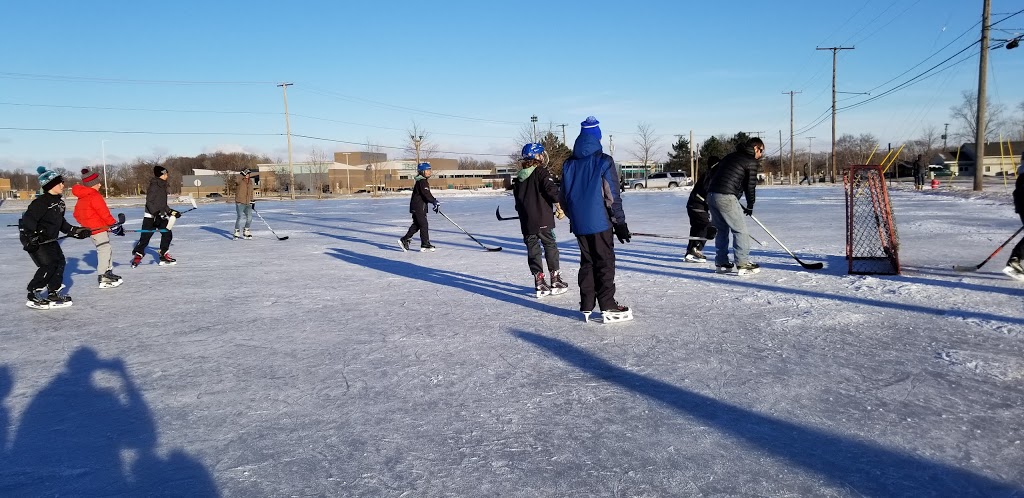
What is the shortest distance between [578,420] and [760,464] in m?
0.89

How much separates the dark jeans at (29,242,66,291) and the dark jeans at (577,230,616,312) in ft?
18.5

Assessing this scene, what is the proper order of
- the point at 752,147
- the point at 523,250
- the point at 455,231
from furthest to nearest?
1. the point at 455,231
2. the point at 523,250
3. the point at 752,147

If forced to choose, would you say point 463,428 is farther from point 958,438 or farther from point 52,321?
point 52,321

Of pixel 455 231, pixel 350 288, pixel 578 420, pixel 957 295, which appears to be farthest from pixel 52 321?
pixel 455 231

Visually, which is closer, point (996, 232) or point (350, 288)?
point (350, 288)

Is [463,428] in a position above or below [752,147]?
below

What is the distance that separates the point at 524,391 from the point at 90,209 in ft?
21.9

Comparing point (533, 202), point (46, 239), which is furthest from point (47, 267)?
point (533, 202)

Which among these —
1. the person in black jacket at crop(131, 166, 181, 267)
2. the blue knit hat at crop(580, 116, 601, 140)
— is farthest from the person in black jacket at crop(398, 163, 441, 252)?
the blue knit hat at crop(580, 116, 601, 140)

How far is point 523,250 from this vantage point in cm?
1108

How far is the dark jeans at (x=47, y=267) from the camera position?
6514 mm

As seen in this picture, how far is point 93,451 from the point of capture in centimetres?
295

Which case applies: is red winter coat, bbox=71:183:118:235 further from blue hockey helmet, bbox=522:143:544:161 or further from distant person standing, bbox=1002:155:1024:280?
distant person standing, bbox=1002:155:1024:280

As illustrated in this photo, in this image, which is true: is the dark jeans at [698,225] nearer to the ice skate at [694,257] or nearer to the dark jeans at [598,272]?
the ice skate at [694,257]
